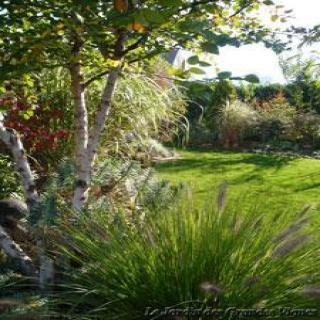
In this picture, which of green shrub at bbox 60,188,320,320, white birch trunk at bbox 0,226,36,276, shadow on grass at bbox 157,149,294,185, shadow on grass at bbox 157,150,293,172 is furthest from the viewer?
shadow on grass at bbox 157,150,293,172

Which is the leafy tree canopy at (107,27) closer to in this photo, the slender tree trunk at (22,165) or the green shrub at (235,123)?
the slender tree trunk at (22,165)

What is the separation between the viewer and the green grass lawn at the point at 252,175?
7371mm

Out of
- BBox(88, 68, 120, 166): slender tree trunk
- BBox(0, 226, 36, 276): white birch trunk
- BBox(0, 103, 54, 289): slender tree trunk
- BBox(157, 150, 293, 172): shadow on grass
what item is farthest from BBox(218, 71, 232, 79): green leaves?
BBox(157, 150, 293, 172): shadow on grass

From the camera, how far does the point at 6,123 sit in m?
5.43

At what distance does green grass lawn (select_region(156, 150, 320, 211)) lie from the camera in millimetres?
7371

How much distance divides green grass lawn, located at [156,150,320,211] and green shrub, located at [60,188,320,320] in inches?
163

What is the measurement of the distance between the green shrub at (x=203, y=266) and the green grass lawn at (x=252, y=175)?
4137 mm

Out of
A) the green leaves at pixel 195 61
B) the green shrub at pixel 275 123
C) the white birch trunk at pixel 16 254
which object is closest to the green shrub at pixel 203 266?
the white birch trunk at pixel 16 254

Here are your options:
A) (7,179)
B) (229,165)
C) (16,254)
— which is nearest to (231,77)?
(16,254)

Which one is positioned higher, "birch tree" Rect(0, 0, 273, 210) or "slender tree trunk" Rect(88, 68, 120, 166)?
"birch tree" Rect(0, 0, 273, 210)

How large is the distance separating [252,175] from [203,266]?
7301 millimetres

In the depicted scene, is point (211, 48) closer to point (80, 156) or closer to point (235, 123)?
point (80, 156)

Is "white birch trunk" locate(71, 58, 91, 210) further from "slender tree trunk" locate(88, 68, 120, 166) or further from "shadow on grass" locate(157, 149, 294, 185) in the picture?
"shadow on grass" locate(157, 149, 294, 185)

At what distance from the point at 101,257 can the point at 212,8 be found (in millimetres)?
1206
